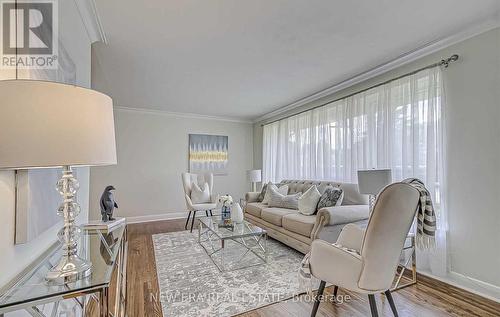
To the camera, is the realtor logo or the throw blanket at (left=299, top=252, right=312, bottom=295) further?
the throw blanket at (left=299, top=252, right=312, bottom=295)

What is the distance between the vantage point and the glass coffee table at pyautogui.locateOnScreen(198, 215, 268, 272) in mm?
2734

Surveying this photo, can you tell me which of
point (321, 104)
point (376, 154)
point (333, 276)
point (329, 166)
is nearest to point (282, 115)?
point (321, 104)

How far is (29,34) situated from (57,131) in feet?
2.20

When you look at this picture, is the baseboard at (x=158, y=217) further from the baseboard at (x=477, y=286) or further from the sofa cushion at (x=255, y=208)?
the baseboard at (x=477, y=286)

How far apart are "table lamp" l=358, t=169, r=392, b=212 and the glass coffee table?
1.24m

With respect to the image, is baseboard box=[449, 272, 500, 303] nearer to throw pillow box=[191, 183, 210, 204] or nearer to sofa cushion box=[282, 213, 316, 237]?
sofa cushion box=[282, 213, 316, 237]

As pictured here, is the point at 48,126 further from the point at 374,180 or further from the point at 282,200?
the point at 282,200

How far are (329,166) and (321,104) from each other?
1.10m

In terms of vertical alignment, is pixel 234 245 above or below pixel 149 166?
below

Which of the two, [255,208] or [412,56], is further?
[255,208]

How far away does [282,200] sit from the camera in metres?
3.81

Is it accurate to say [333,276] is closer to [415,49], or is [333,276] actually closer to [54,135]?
[54,135]

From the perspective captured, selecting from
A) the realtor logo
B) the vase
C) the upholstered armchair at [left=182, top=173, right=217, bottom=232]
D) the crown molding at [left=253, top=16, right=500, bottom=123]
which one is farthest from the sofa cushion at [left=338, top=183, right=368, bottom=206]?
the realtor logo

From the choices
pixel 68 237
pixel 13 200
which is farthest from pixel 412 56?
pixel 13 200
